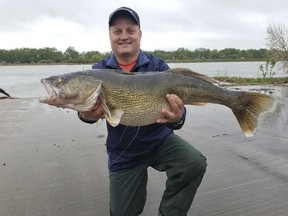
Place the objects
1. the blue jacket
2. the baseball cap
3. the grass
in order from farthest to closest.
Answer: the grass
the baseball cap
the blue jacket

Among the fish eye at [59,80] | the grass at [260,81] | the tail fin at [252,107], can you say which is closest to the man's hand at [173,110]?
the tail fin at [252,107]

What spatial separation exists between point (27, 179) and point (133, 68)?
2610mm

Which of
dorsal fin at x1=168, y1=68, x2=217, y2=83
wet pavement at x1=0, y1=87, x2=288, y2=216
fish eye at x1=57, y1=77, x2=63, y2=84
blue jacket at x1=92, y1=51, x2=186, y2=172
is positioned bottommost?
wet pavement at x1=0, y1=87, x2=288, y2=216

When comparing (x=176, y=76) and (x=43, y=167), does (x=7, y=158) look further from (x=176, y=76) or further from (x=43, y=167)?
(x=176, y=76)

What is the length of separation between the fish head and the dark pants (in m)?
1.08

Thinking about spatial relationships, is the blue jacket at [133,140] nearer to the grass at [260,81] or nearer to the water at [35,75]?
the water at [35,75]

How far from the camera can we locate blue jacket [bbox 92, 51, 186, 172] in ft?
13.4

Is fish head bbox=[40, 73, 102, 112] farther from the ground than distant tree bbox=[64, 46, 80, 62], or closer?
farther from the ground

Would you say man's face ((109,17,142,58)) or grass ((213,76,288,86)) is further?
grass ((213,76,288,86))

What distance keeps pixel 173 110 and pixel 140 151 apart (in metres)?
0.73

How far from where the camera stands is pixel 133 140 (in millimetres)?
4094

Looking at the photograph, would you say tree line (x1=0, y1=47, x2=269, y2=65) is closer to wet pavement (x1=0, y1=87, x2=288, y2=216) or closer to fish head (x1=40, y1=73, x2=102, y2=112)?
wet pavement (x1=0, y1=87, x2=288, y2=216)

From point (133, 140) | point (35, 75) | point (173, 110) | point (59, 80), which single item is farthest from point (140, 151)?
point (35, 75)

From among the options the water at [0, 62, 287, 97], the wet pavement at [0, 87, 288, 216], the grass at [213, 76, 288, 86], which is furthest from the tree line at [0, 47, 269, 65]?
the wet pavement at [0, 87, 288, 216]
